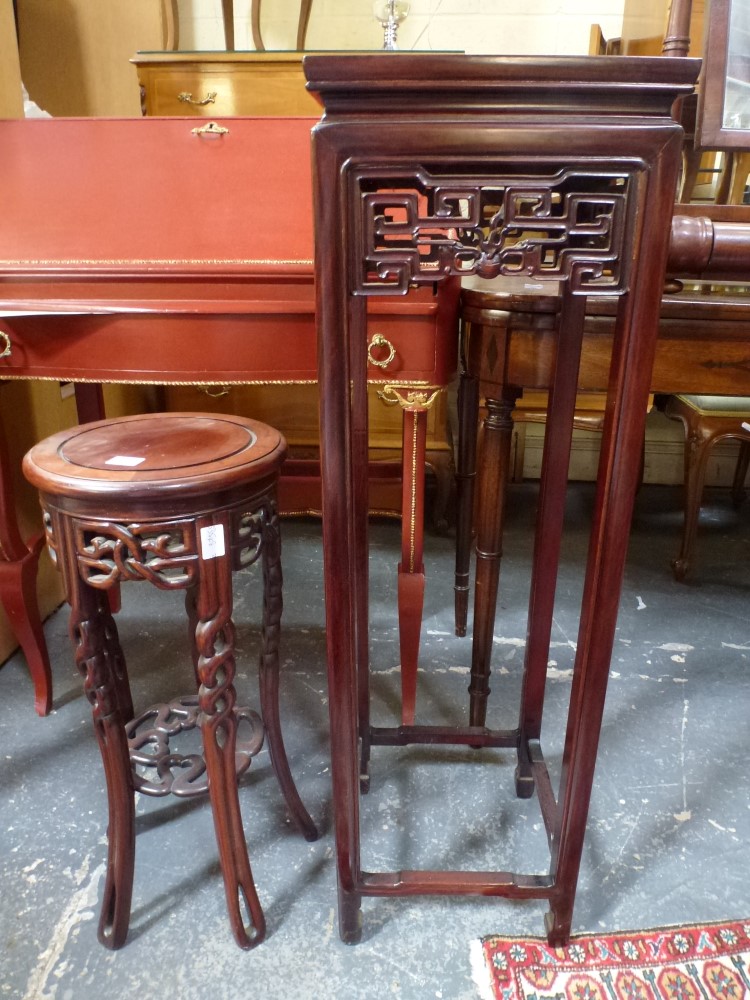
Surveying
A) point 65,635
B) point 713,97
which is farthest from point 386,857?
point 713,97

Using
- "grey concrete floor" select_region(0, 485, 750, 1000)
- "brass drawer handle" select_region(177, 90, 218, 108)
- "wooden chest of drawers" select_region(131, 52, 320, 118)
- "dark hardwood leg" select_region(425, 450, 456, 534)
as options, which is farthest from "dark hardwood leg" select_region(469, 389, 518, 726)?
"brass drawer handle" select_region(177, 90, 218, 108)

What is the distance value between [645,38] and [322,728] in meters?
2.15

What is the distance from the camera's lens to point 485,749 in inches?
59.1

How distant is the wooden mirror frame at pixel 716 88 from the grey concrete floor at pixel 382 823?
1239mm

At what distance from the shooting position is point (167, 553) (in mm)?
897

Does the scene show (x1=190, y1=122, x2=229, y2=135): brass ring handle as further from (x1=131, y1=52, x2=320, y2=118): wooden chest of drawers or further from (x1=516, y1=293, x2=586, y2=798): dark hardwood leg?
(x1=516, y1=293, x2=586, y2=798): dark hardwood leg

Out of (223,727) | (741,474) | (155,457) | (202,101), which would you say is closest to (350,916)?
(223,727)

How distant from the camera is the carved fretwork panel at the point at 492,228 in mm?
706

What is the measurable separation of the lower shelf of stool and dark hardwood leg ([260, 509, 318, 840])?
3cm

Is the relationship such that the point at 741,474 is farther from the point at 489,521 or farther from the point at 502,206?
the point at 502,206

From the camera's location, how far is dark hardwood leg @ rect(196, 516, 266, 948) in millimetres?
925

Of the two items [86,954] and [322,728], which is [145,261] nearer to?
[322,728]

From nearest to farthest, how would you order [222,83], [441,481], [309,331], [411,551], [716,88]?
[309,331] < [411,551] < [716,88] < [222,83] < [441,481]

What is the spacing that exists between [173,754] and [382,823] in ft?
1.35
